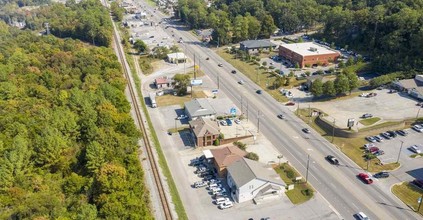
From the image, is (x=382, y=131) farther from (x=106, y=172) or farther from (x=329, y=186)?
(x=106, y=172)

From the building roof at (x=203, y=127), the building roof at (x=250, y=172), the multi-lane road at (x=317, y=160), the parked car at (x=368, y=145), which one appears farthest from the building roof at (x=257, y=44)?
the building roof at (x=250, y=172)

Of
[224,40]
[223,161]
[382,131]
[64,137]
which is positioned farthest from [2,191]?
[224,40]

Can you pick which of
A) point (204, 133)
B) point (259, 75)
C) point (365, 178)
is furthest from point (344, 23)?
point (204, 133)

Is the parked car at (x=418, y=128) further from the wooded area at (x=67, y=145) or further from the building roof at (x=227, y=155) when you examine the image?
the wooded area at (x=67, y=145)

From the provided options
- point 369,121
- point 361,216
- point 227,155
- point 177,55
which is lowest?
point 361,216

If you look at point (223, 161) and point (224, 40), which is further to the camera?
point (224, 40)

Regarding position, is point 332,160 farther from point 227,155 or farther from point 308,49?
point 308,49

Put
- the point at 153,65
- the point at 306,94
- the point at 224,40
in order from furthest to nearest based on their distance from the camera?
the point at 224,40
the point at 153,65
the point at 306,94

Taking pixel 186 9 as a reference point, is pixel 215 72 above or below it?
below
